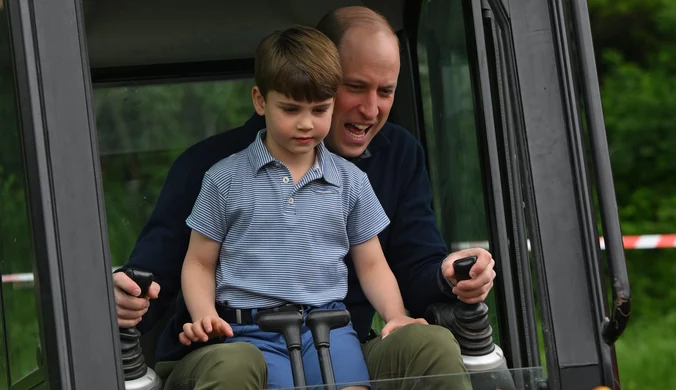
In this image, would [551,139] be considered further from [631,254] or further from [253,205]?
[631,254]

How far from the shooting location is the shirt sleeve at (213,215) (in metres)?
2.51

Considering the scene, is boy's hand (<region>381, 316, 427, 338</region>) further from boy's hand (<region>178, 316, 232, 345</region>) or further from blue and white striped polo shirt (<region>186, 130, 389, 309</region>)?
boy's hand (<region>178, 316, 232, 345</region>)

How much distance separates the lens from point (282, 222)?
247 cm

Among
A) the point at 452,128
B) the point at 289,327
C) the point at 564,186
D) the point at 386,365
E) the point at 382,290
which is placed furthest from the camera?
the point at 452,128

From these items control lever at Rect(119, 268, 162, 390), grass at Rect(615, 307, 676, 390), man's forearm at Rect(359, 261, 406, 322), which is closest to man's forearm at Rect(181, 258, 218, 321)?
control lever at Rect(119, 268, 162, 390)

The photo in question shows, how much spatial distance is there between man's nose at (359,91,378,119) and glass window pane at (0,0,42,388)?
82 centimetres

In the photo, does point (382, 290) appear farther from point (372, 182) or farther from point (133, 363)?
point (133, 363)

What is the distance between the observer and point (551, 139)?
6.86ft

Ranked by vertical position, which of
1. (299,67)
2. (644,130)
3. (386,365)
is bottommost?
(386,365)

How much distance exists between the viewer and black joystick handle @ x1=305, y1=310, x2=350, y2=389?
225cm

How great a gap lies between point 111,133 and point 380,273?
1522 millimetres

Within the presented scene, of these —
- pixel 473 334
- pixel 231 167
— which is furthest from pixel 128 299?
pixel 473 334

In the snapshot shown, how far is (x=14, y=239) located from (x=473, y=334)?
88 cm

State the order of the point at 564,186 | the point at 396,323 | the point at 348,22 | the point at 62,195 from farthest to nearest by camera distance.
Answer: the point at 348,22
the point at 396,323
the point at 564,186
the point at 62,195
